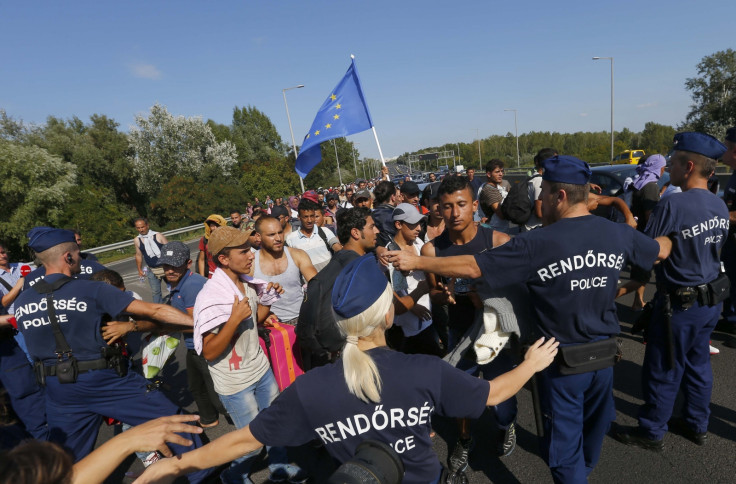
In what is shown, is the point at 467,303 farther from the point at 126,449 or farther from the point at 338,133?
the point at 338,133

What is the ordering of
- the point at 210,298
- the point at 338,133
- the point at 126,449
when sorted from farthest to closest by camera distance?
1. the point at 338,133
2. the point at 210,298
3. the point at 126,449

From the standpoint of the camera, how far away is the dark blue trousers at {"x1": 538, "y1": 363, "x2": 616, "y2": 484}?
2236mm

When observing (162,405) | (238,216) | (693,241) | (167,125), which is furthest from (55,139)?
(693,241)

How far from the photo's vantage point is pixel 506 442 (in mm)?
3105

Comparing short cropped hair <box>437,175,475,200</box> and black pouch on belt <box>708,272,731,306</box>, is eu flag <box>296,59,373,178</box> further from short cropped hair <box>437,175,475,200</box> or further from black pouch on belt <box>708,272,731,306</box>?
black pouch on belt <box>708,272,731,306</box>

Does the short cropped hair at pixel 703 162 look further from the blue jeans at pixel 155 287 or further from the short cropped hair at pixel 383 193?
the blue jeans at pixel 155 287

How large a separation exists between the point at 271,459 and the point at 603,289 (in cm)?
254

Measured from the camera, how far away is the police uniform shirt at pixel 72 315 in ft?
8.57

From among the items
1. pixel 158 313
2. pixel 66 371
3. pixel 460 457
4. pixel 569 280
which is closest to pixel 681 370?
pixel 569 280

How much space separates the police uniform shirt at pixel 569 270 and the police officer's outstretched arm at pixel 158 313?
2075 mm

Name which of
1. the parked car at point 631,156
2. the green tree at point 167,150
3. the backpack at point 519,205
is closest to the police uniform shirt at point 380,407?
the backpack at point 519,205

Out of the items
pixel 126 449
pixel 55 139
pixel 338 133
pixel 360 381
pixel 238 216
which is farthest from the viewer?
pixel 55 139

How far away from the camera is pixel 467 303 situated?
314 centimetres

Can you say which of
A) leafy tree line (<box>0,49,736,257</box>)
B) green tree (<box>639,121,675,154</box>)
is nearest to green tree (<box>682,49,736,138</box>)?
leafy tree line (<box>0,49,736,257</box>)
